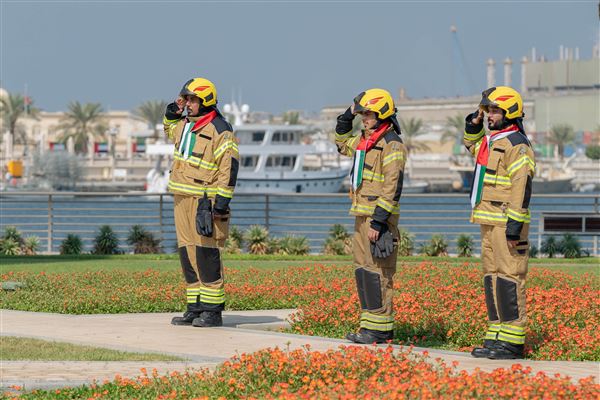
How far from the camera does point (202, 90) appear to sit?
1306 centimetres

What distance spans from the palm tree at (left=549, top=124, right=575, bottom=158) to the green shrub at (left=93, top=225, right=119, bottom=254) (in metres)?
147

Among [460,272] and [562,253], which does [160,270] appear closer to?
[460,272]

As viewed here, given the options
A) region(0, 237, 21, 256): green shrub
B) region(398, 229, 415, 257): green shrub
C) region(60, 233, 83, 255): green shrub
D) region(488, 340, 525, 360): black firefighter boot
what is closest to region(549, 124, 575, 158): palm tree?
region(398, 229, 415, 257): green shrub

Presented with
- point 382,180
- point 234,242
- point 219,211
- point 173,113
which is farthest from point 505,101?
point 234,242

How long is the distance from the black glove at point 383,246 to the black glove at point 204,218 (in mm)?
1924

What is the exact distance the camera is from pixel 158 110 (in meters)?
141

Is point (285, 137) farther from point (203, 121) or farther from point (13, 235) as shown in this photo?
point (203, 121)

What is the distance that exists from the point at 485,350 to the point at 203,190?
3.57 m

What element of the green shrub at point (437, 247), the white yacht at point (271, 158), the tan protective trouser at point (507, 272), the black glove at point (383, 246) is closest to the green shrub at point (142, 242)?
the green shrub at point (437, 247)

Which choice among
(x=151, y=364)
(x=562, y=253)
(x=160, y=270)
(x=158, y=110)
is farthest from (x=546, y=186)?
(x=151, y=364)

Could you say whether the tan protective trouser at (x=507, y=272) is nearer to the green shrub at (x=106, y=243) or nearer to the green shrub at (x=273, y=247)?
the green shrub at (x=273, y=247)

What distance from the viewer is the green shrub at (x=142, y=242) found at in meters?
27.7

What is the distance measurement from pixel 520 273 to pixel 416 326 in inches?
77.9

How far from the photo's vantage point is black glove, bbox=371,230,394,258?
38.5 ft
